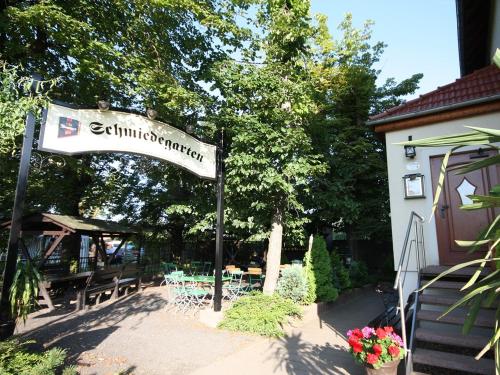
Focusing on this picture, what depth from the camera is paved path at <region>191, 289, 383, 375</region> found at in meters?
5.37

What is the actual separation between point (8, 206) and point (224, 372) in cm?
1444

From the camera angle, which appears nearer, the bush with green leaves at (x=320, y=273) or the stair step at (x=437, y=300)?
the stair step at (x=437, y=300)

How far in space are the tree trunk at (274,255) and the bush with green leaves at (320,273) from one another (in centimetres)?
95

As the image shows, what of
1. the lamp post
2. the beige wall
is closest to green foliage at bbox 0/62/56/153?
the lamp post

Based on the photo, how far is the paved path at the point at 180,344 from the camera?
5.41 meters

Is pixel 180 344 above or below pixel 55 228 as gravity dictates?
below

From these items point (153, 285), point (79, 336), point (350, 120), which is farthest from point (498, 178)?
point (153, 285)

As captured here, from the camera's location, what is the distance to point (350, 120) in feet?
52.4

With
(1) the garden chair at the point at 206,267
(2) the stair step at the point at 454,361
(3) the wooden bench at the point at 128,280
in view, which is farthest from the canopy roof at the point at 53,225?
(2) the stair step at the point at 454,361

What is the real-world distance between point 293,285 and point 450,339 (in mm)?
5159

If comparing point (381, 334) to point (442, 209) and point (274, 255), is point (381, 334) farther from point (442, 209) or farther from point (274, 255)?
point (274, 255)

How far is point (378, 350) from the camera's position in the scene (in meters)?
4.35

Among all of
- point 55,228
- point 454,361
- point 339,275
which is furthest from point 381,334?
point 55,228

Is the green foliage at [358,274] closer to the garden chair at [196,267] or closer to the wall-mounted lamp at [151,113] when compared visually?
the garden chair at [196,267]
